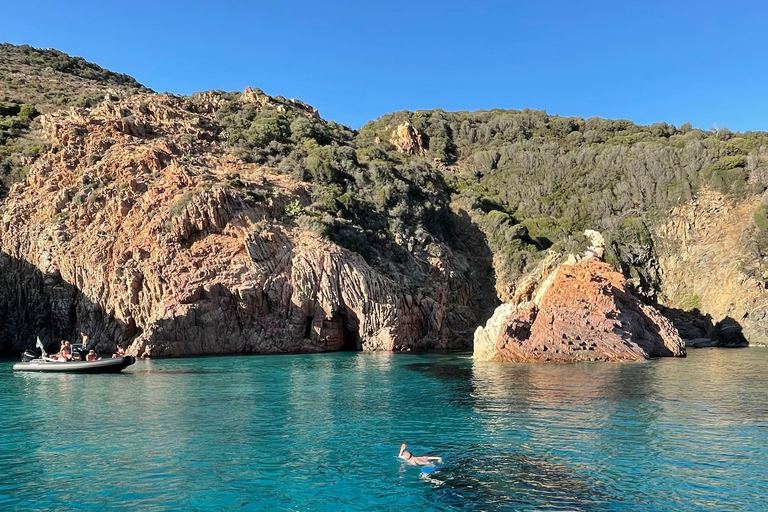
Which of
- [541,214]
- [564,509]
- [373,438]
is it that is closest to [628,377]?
[373,438]

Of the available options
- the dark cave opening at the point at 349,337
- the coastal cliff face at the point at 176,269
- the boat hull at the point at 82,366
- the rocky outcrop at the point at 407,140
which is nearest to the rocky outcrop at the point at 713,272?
the coastal cliff face at the point at 176,269

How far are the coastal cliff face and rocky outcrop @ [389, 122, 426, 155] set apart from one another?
113 ft

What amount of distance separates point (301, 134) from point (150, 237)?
2416 centimetres

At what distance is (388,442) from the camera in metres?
15.1

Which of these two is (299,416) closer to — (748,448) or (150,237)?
(748,448)

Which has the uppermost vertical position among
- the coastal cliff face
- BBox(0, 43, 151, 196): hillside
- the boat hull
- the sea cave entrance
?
BBox(0, 43, 151, 196): hillside

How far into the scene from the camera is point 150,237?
4109 cm

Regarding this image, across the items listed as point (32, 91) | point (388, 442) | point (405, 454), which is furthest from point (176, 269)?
point (32, 91)

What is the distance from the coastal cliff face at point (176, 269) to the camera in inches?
1551

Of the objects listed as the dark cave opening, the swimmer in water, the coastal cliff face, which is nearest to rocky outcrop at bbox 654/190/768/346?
the coastal cliff face

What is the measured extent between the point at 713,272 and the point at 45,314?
5386cm

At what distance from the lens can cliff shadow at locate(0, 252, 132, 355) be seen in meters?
39.5

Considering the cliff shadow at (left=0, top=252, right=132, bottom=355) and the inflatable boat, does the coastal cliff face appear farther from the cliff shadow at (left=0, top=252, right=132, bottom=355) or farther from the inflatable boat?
the inflatable boat

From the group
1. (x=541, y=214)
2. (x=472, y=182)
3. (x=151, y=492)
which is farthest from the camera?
(x=472, y=182)
